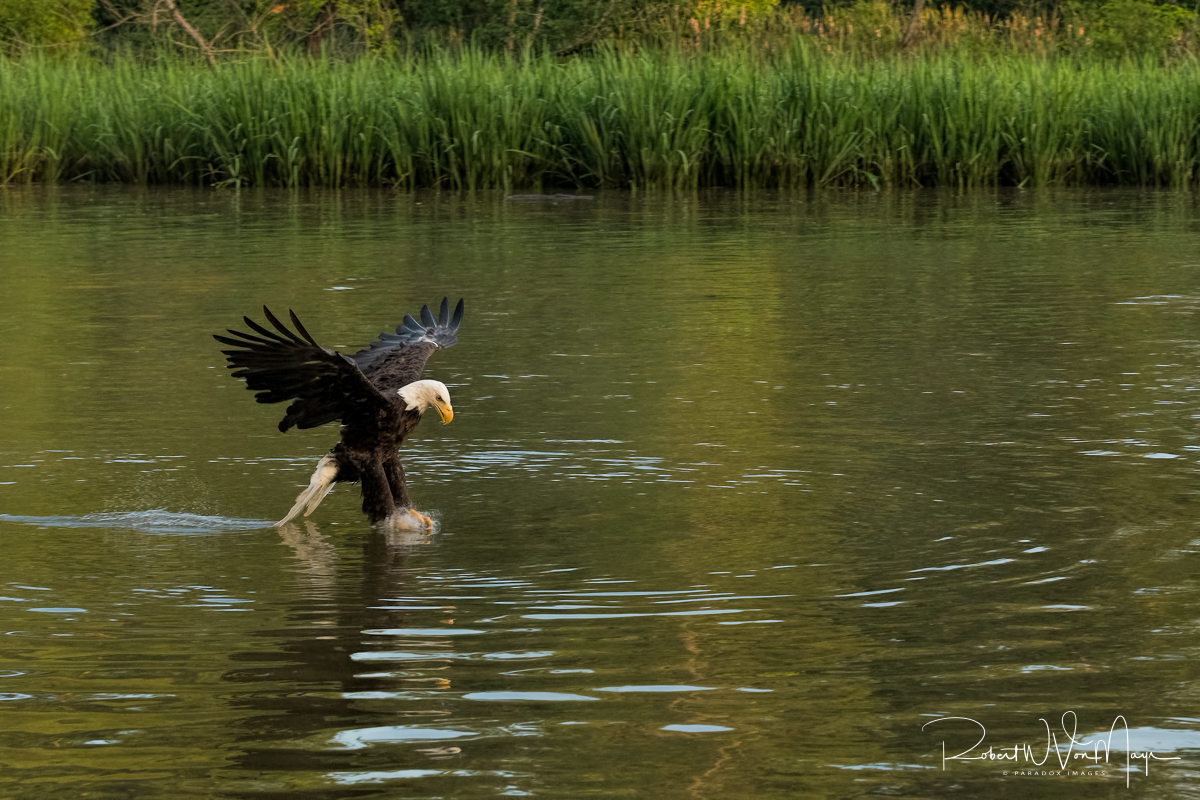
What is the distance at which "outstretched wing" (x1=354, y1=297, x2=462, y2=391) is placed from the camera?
6.25 metres

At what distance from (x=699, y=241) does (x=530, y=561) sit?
8506mm

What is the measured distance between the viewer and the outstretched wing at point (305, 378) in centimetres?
530

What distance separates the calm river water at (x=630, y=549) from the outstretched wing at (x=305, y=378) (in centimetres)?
37

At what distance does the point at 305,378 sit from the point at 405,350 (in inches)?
45.9

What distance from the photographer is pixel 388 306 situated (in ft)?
33.5

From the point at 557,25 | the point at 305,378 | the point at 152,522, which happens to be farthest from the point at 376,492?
the point at 557,25

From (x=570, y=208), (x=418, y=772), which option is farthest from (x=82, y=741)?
(x=570, y=208)

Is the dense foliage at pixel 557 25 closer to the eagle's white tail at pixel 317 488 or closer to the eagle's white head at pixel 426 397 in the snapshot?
the eagle's white head at pixel 426 397

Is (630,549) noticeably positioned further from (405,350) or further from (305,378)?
(405,350)

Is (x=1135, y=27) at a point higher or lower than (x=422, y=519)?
higher

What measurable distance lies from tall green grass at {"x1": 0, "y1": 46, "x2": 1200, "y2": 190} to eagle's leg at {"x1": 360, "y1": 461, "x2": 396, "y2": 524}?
1183cm

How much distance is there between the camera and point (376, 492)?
5621mm
